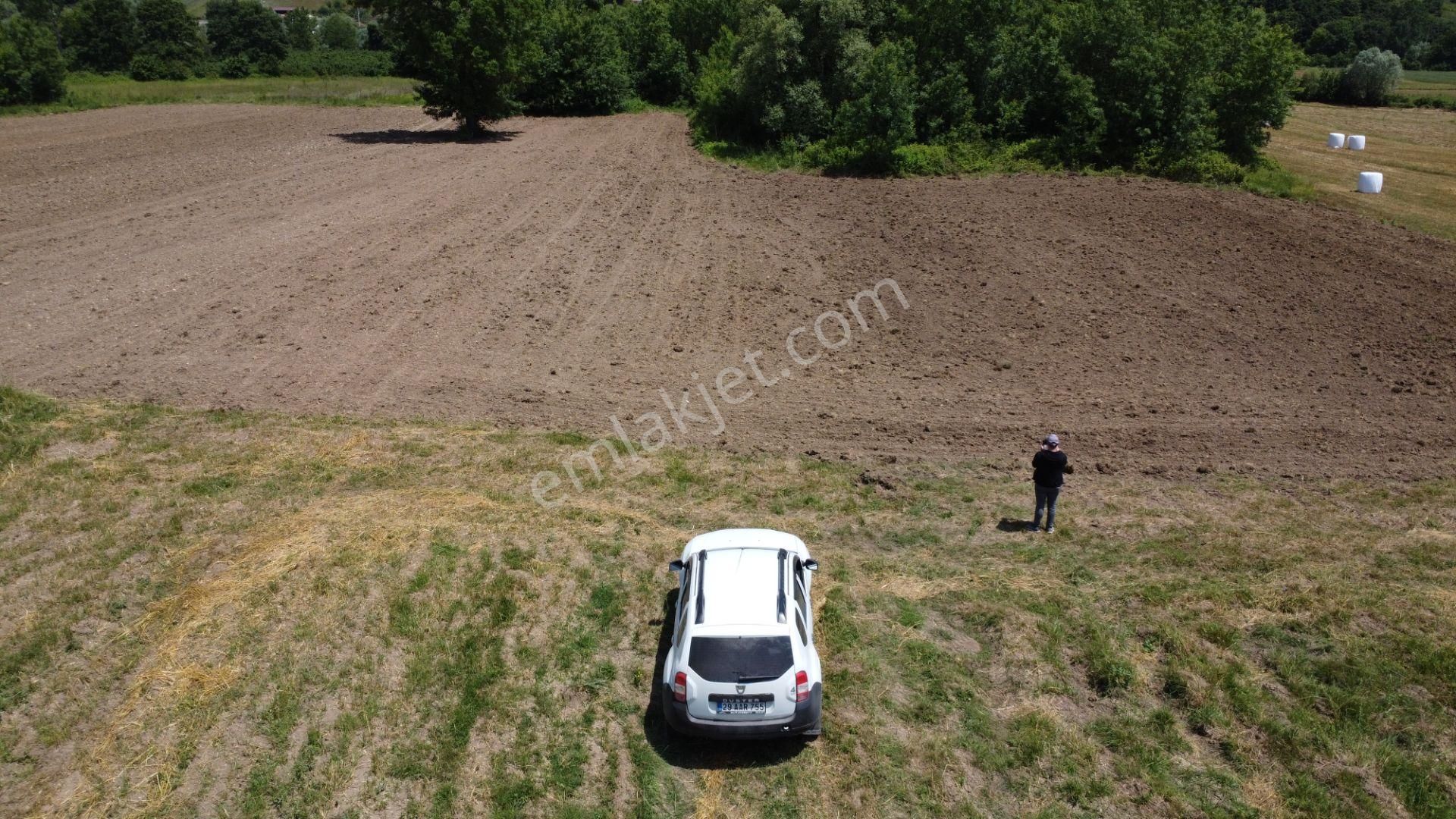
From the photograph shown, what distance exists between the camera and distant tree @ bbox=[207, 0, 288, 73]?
8088 centimetres

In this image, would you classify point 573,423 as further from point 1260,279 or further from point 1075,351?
point 1260,279

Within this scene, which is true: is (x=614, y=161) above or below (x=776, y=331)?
above

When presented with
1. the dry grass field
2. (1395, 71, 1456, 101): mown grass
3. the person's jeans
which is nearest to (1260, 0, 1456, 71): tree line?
(1395, 71, 1456, 101): mown grass

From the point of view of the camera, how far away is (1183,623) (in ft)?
37.4

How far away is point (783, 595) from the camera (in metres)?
10.2

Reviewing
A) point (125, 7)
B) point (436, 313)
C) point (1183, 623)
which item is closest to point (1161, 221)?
point (1183, 623)

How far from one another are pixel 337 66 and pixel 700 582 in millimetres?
80691

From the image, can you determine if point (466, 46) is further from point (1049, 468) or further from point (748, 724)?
point (748, 724)

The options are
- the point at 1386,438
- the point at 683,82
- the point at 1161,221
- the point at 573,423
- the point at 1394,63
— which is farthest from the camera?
the point at 683,82

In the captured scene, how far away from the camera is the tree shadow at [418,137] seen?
40844mm

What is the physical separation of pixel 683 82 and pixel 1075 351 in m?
39.8

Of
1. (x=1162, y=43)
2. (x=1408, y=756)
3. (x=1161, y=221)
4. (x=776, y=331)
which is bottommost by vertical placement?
(x=1408, y=756)
